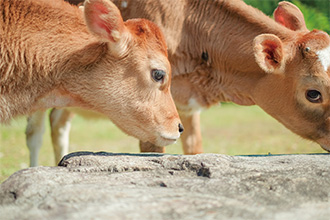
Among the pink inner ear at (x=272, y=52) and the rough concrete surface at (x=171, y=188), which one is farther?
the pink inner ear at (x=272, y=52)

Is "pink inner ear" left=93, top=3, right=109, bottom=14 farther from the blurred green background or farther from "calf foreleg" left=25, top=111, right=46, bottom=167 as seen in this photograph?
"calf foreleg" left=25, top=111, right=46, bottom=167

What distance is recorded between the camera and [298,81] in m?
5.20

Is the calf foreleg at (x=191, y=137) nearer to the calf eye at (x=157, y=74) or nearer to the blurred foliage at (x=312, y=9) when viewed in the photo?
the blurred foliage at (x=312, y=9)

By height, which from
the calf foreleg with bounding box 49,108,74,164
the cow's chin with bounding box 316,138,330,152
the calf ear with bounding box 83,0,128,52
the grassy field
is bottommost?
the grassy field

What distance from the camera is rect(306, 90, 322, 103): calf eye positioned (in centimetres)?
509

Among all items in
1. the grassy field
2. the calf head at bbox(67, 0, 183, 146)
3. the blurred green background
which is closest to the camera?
the calf head at bbox(67, 0, 183, 146)

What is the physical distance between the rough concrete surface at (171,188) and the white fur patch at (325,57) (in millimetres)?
1323

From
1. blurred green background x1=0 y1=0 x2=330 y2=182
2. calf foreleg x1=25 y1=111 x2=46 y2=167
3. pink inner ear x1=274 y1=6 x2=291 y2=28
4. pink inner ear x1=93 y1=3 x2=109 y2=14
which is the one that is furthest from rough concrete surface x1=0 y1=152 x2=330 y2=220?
calf foreleg x1=25 y1=111 x2=46 y2=167

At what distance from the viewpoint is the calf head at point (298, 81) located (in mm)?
5059

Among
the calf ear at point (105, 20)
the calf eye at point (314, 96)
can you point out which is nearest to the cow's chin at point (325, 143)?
the calf eye at point (314, 96)

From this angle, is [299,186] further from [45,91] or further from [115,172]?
[45,91]

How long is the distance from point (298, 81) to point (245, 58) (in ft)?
2.49

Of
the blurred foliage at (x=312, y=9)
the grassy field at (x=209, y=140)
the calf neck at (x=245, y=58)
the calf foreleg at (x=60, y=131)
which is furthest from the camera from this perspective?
the grassy field at (x=209, y=140)

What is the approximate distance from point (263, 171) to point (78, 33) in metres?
2.08
